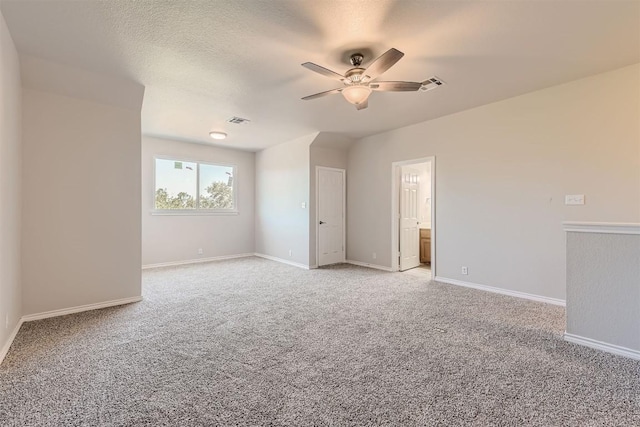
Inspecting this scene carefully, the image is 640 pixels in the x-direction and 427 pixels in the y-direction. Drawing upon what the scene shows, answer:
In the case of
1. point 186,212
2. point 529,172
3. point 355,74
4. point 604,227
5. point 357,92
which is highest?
point 355,74

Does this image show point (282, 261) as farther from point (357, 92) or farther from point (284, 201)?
point (357, 92)

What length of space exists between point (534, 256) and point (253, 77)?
4.18 m

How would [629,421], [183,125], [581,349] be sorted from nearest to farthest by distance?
[629,421]
[581,349]
[183,125]

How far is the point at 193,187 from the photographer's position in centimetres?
660

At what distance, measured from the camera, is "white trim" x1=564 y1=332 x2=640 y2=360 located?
231cm

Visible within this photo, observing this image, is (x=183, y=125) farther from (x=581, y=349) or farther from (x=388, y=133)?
(x=581, y=349)

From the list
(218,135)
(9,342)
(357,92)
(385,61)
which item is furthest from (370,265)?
(9,342)

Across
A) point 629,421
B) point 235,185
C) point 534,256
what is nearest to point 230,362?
point 629,421

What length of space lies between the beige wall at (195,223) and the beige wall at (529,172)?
3.99m

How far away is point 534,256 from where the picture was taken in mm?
3791

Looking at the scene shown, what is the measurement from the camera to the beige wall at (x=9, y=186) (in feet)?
7.63

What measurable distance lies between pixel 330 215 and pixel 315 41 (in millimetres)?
4025

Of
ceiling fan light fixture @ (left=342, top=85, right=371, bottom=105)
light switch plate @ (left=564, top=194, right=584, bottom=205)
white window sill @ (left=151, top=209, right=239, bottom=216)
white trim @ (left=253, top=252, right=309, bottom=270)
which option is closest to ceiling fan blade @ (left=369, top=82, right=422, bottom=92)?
ceiling fan light fixture @ (left=342, top=85, right=371, bottom=105)

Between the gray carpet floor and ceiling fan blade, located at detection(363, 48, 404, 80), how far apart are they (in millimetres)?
2433
